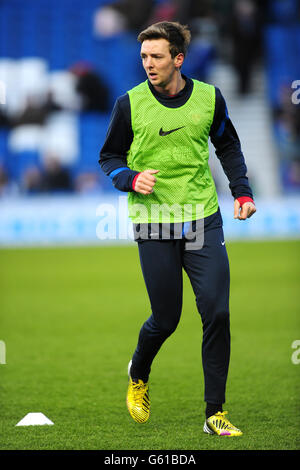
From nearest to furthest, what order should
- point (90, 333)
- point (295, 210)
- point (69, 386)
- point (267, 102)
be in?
point (69, 386) → point (90, 333) → point (295, 210) → point (267, 102)

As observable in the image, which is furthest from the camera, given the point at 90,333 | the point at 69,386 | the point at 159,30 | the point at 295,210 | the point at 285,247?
the point at 295,210

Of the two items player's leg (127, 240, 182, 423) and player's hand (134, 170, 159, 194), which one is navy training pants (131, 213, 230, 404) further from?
player's hand (134, 170, 159, 194)

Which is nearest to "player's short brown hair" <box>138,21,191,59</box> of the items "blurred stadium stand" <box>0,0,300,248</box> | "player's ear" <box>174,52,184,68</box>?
"player's ear" <box>174,52,184,68</box>

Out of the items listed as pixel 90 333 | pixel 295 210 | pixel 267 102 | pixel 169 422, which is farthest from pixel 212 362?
pixel 267 102

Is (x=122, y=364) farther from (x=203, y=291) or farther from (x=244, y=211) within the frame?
(x=244, y=211)

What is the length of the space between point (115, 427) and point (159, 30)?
2286 millimetres

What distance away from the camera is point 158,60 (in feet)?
15.3

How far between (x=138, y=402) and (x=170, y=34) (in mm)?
2177

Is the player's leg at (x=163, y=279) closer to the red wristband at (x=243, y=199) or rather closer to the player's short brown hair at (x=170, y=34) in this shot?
the red wristband at (x=243, y=199)

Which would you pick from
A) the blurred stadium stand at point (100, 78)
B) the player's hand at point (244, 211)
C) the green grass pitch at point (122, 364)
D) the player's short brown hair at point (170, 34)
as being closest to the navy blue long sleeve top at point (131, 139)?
the player's hand at point (244, 211)

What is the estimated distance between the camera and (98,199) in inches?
726

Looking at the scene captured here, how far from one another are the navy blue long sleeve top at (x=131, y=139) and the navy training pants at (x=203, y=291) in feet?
1.04

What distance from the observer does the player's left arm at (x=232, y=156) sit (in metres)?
4.81

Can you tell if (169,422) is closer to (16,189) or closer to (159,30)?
(159,30)
